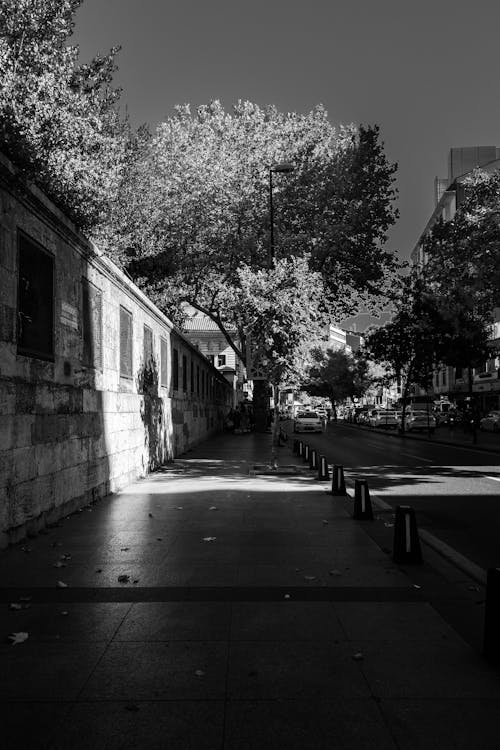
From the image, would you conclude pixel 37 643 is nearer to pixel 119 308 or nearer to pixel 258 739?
pixel 258 739

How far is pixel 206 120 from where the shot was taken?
33.5 meters

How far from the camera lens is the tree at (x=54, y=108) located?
506 inches

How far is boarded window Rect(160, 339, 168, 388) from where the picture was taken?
1966 cm

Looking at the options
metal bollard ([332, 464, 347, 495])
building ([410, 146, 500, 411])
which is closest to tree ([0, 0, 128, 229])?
metal bollard ([332, 464, 347, 495])

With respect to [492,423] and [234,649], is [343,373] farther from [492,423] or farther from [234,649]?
[234,649]

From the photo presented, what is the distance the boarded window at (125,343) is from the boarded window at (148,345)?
1820mm

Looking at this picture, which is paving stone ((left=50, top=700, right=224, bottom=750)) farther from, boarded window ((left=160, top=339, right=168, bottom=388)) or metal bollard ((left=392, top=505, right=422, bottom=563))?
boarded window ((left=160, top=339, right=168, bottom=388))

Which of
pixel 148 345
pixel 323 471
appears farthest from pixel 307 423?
pixel 323 471

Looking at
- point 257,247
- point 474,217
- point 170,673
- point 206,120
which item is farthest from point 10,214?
point 206,120

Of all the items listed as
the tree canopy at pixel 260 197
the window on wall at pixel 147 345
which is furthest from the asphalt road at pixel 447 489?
the tree canopy at pixel 260 197

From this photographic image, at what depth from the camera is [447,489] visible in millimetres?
13383

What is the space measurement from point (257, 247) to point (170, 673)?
29562 millimetres

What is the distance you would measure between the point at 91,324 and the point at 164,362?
9.17 meters

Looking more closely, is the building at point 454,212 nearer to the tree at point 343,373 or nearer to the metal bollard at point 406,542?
the tree at point 343,373
